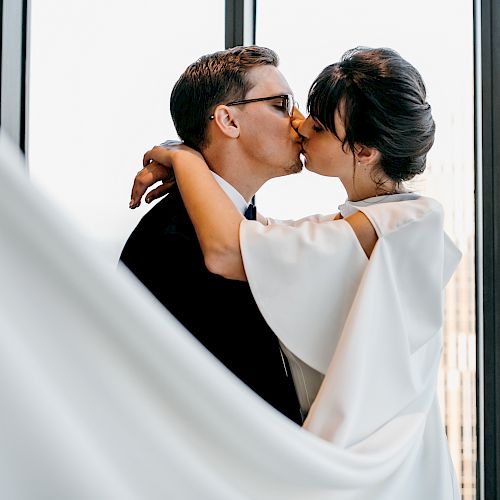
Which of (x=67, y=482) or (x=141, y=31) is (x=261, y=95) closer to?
(x=141, y=31)

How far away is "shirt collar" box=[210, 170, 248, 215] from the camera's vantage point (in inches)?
69.4

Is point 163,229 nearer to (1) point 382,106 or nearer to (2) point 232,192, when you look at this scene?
(2) point 232,192

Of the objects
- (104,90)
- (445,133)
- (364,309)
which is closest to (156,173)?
(364,309)

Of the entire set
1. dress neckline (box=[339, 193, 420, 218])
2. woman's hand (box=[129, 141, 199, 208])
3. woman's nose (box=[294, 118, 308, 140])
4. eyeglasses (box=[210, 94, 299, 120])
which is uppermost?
eyeglasses (box=[210, 94, 299, 120])

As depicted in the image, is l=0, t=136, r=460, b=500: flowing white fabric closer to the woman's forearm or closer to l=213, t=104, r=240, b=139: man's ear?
the woman's forearm

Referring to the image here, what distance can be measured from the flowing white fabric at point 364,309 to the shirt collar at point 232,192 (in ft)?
1.04

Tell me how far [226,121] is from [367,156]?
35 cm

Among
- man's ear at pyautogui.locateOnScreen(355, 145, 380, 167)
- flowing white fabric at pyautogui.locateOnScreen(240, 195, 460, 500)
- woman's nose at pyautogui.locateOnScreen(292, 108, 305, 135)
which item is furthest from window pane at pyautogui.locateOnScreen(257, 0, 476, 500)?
flowing white fabric at pyautogui.locateOnScreen(240, 195, 460, 500)

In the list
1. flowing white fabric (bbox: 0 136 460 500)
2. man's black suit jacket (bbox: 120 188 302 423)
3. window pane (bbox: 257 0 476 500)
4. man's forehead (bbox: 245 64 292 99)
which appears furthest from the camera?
window pane (bbox: 257 0 476 500)

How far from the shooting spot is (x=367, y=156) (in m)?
1.60

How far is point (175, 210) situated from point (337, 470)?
0.68 meters

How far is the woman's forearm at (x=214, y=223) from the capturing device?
4.69 ft

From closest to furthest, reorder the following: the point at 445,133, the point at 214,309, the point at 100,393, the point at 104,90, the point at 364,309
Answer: the point at 100,393
the point at 364,309
the point at 214,309
the point at 445,133
the point at 104,90

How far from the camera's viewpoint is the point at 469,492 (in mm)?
2186
